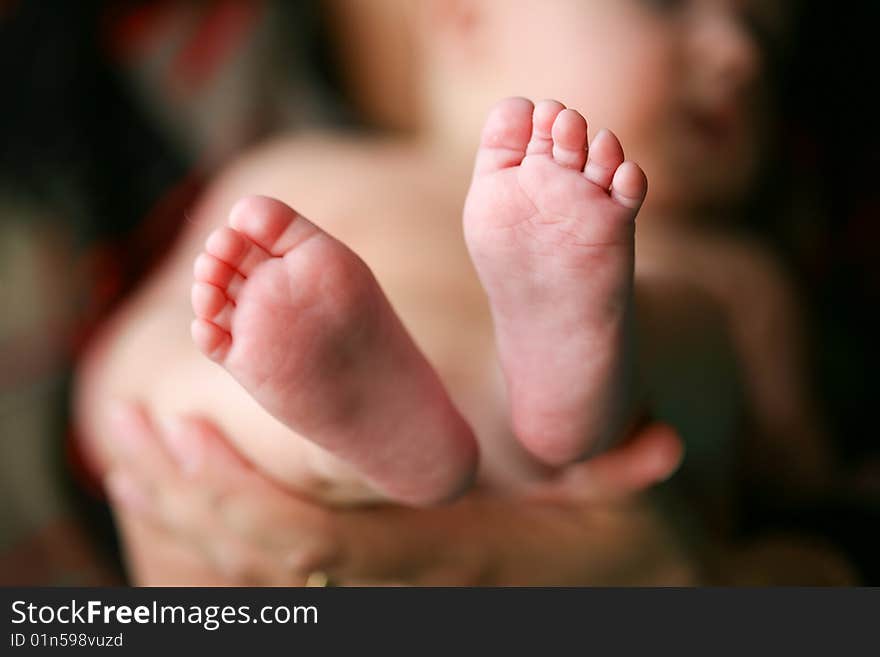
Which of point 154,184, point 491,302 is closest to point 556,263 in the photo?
point 491,302

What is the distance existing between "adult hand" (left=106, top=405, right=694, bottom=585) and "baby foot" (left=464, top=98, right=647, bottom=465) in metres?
0.06

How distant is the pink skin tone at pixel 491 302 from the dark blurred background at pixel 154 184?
0.29 meters

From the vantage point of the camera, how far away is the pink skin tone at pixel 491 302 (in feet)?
1.03

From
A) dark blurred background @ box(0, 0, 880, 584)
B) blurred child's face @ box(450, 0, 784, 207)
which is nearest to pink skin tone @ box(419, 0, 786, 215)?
blurred child's face @ box(450, 0, 784, 207)

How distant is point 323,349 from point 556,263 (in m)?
0.09

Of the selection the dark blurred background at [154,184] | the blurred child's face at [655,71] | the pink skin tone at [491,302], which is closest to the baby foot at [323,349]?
the pink skin tone at [491,302]

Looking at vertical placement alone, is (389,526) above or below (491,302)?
below

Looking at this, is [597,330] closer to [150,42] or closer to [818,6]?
[818,6]

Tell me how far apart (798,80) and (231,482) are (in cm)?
48

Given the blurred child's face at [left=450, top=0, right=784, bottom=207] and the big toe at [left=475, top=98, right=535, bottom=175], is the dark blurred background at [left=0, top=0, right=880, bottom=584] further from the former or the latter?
the big toe at [left=475, top=98, right=535, bottom=175]

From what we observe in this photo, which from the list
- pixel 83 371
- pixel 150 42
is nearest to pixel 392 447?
pixel 83 371

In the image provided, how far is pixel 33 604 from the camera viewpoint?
436mm

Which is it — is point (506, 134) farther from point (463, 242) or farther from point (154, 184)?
point (154, 184)

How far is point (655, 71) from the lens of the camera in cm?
45
